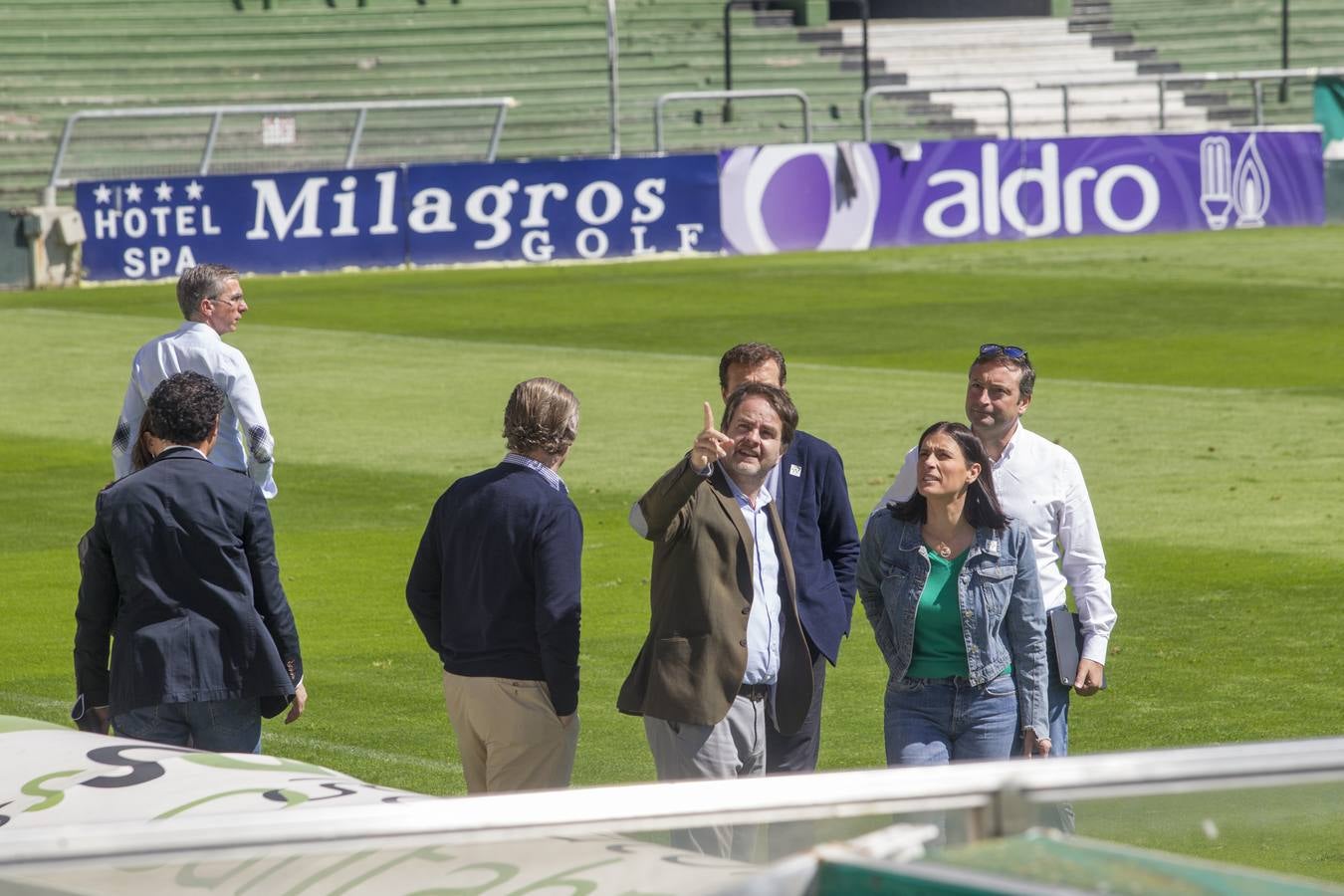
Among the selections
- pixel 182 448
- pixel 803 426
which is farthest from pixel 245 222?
pixel 182 448

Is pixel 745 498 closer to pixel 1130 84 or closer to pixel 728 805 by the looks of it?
pixel 728 805

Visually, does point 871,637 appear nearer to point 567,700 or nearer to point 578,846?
point 567,700

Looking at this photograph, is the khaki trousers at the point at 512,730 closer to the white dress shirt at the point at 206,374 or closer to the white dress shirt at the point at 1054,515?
the white dress shirt at the point at 1054,515

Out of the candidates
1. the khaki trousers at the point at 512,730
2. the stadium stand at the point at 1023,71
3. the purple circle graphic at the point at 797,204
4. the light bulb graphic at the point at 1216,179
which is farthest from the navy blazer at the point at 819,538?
the stadium stand at the point at 1023,71

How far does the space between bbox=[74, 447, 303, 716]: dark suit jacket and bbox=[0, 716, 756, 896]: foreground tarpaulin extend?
871mm

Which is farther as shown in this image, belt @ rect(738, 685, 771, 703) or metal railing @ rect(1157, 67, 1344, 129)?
metal railing @ rect(1157, 67, 1344, 129)

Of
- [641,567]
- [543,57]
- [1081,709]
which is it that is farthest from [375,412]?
[543,57]

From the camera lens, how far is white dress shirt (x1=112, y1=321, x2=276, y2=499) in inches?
351

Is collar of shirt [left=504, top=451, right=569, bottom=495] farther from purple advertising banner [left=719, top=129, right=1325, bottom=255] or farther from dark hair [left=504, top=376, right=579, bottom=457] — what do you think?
purple advertising banner [left=719, top=129, right=1325, bottom=255]

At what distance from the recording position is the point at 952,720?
616cm

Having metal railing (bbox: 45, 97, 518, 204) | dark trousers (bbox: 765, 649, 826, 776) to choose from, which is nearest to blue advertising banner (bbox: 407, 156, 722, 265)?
metal railing (bbox: 45, 97, 518, 204)

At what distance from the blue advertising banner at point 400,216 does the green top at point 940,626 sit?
22.6 meters

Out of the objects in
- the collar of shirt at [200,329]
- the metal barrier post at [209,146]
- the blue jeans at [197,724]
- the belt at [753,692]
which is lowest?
the blue jeans at [197,724]

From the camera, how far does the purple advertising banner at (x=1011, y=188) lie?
103 ft
